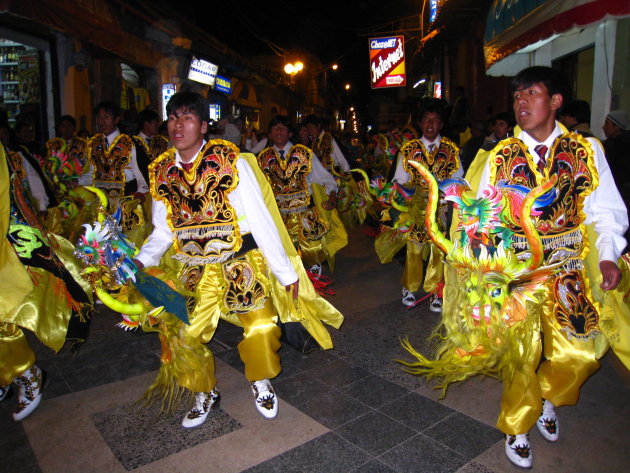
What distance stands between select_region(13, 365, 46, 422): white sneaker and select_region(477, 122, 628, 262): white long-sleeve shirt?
3.34 m

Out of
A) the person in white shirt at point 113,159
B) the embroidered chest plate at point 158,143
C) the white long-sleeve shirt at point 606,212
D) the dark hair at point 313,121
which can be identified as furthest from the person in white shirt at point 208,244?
the dark hair at point 313,121

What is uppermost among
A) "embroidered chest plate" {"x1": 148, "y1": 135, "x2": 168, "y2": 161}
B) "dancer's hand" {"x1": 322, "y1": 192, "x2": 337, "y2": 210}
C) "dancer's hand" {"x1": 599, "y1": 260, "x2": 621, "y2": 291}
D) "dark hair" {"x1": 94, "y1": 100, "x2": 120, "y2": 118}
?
"dark hair" {"x1": 94, "y1": 100, "x2": 120, "y2": 118}

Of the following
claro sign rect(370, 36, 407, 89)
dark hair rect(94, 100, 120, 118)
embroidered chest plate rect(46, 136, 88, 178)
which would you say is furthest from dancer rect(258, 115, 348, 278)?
claro sign rect(370, 36, 407, 89)

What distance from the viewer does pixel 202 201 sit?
2.95 m

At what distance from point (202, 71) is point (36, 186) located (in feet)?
37.0

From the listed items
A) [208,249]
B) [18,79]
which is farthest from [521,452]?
[18,79]

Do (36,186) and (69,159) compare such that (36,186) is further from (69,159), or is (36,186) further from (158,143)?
(158,143)

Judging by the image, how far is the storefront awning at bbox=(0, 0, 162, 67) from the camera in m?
6.73

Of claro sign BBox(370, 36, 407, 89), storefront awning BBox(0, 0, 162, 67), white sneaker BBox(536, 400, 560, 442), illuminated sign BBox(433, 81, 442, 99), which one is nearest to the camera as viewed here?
white sneaker BBox(536, 400, 560, 442)

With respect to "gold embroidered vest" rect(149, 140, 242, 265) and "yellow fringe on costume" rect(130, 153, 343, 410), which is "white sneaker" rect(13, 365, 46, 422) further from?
"gold embroidered vest" rect(149, 140, 242, 265)

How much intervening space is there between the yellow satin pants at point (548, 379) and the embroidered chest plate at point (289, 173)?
3.31m

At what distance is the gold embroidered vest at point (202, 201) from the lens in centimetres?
294

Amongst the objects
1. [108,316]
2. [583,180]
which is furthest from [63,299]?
[583,180]

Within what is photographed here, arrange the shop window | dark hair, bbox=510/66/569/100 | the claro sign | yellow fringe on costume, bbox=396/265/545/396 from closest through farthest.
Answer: yellow fringe on costume, bbox=396/265/545/396 → dark hair, bbox=510/66/569/100 → the shop window → the claro sign
